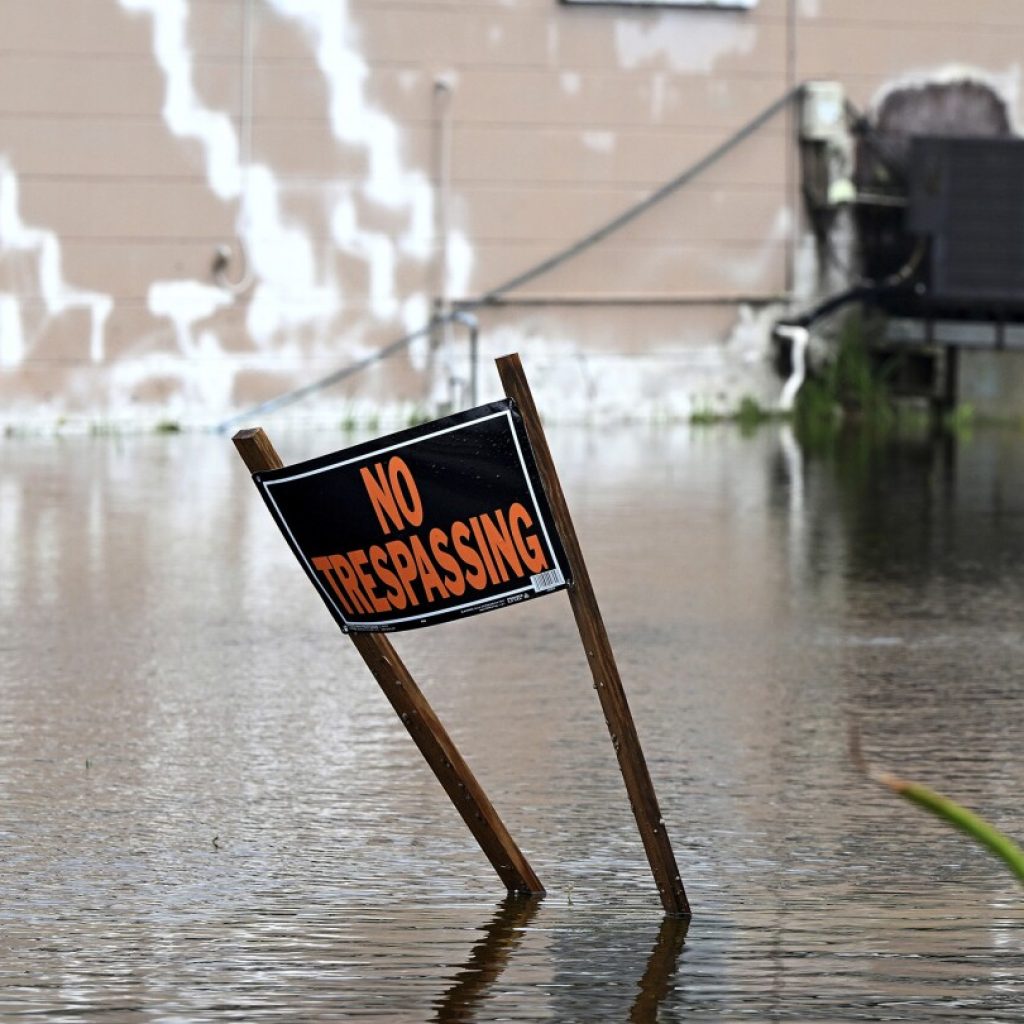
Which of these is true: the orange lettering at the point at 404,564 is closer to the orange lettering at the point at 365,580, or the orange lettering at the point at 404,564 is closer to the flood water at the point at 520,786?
the orange lettering at the point at 365,580

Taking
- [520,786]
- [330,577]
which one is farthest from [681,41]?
[330,577]

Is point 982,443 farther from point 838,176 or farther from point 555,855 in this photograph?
point 555,855

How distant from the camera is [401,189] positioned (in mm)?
19953

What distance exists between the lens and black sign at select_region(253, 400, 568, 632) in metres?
4.60

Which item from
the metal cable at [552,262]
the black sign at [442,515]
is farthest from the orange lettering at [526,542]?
the metal cable at [552,262]

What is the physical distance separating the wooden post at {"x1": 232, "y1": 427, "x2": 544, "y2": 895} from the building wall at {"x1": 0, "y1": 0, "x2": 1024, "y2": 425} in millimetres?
14672

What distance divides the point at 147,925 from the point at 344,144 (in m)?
15.4

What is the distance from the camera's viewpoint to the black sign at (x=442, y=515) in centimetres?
460

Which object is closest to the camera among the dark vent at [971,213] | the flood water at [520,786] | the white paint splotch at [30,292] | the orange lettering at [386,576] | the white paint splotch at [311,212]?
the flood water at [520,786]

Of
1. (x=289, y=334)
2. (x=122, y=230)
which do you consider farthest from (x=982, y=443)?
(x=122, y=230)

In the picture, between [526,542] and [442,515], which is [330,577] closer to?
[442,515]

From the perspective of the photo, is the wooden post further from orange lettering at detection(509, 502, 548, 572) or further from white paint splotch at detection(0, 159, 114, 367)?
white paint splotch at detection(0, 159, 114, 367)

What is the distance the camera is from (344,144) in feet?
64.9

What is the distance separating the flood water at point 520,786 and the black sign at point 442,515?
0.68 metres
